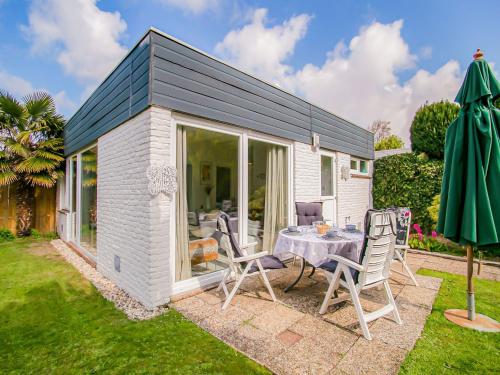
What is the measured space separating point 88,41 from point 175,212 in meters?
7.94

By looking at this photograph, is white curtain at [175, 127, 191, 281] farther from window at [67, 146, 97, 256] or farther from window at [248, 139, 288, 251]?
window at [67, 146, 97, 256]

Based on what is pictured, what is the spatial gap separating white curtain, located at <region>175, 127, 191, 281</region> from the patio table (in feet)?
4.42

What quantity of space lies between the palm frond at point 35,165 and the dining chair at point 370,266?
8455 mm

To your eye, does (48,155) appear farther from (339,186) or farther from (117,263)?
(339,186)

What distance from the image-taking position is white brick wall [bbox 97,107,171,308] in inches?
130

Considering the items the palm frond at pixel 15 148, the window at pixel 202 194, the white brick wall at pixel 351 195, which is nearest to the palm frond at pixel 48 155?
the palm frond at pixel 15 148

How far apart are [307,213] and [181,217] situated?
8.74 feet

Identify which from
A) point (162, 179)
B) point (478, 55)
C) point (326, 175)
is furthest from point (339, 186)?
point (162, 179)

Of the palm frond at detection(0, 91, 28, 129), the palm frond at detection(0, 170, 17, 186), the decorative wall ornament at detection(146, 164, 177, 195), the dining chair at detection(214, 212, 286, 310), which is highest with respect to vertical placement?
the palm frond at detection(0, 91, 28, 129)

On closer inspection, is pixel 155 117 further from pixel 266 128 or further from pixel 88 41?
pixel 88 41

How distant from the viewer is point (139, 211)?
11.6 feet

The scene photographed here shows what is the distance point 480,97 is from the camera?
2.62 metres

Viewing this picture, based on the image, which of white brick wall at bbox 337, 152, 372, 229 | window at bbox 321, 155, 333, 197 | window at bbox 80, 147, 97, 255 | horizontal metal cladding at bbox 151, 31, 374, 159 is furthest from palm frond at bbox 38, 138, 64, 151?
white brick wall at bbox 337, 152, 372, 229

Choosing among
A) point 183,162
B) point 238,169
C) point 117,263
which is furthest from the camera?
point 238,169
